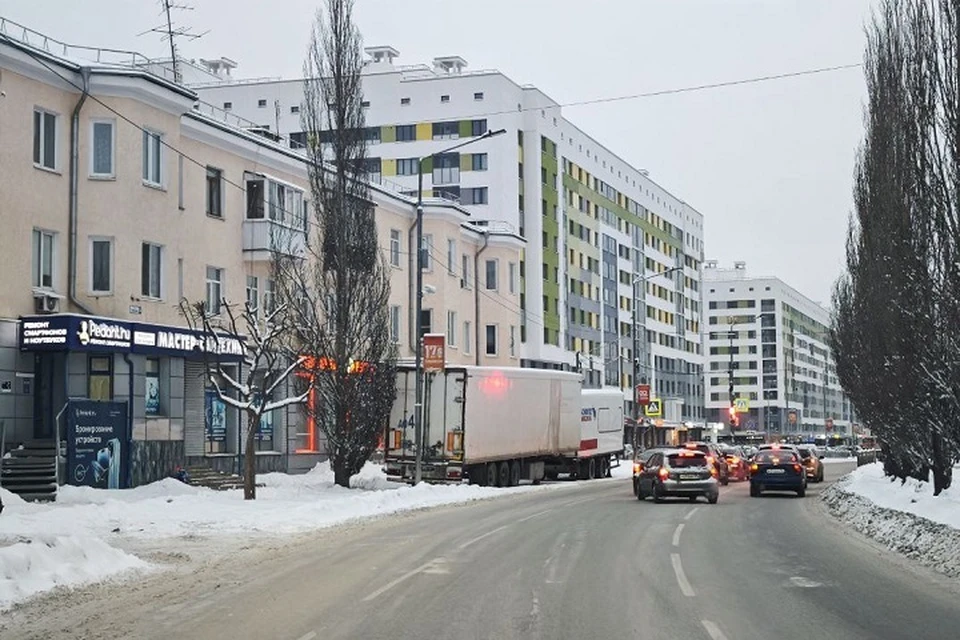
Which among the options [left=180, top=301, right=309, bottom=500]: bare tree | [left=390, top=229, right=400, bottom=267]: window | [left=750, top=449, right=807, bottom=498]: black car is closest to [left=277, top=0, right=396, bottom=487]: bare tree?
[left=180, top=301, right=309, bottom=500]: bare tree

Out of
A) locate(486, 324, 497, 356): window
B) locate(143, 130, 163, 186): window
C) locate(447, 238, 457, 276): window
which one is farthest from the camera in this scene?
locate(486, 324, 497, 356): window

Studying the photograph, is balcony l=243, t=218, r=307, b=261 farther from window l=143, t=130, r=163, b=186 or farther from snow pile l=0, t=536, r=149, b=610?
snow pile l=0, t=536, r=149, b=610

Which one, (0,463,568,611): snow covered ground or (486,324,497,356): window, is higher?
(486,324,497,356): window

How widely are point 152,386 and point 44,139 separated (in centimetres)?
754

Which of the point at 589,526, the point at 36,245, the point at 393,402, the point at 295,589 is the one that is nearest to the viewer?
the point at 295,589

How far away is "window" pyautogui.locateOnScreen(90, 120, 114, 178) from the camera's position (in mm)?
32375

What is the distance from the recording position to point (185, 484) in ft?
108

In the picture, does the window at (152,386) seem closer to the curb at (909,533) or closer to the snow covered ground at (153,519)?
the snow covered ground at (153,519)

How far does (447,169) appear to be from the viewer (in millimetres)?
81250

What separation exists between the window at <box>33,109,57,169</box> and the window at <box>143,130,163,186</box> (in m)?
2.79

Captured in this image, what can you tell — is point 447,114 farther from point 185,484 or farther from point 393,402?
point 185,484

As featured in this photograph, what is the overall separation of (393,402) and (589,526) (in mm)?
14400

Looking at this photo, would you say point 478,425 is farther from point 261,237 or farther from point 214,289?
point 261,237

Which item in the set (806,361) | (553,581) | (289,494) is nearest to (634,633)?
(553,581)
